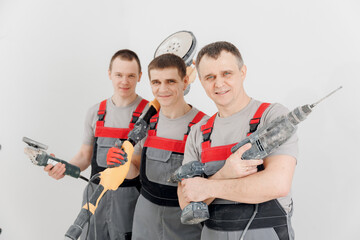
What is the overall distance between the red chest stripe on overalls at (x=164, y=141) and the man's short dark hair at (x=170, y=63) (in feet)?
0.90

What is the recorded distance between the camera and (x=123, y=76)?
2.47 metres

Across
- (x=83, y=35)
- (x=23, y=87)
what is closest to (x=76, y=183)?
(x=23, y=87)

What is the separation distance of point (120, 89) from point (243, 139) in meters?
1.20

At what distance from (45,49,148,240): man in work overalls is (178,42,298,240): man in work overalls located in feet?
2.64

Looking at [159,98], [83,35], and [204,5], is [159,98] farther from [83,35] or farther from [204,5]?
[83,35]

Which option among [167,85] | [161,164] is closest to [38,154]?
[161,164]

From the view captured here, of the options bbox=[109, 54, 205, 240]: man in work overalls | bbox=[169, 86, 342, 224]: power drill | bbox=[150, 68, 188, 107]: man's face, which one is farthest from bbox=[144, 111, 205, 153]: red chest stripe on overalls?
bbox=[169, 86, 342, 224]: power drill

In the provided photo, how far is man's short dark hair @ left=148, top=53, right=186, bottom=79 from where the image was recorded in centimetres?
208

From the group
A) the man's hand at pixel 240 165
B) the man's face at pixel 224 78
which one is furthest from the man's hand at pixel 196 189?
the man's face at pixel 224 78

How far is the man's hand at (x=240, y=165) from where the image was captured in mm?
1356

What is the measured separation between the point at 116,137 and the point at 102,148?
0.13 m

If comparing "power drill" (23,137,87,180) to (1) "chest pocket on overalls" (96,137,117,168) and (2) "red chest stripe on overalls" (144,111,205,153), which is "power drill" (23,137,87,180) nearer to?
(1) "chest pocket on overalls" (96,137,117,168)

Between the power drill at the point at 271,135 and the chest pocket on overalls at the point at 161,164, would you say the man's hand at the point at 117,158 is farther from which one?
the power drill at the point at 271,135

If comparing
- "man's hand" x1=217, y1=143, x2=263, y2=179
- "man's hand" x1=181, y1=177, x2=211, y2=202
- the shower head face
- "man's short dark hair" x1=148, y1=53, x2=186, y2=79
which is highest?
the shower head face
